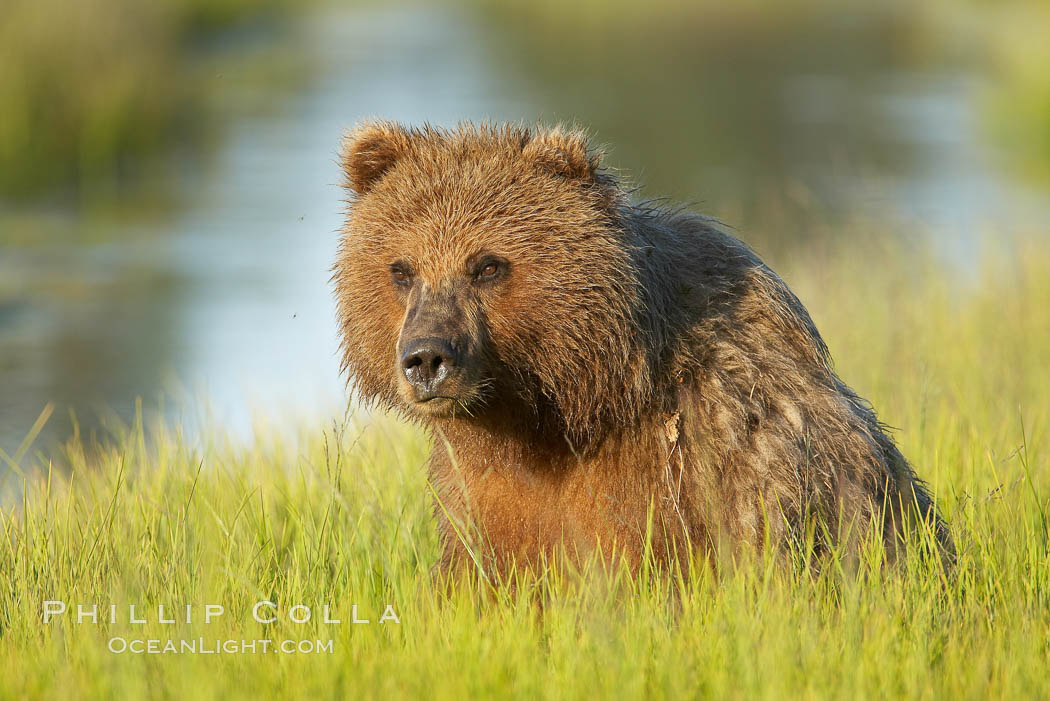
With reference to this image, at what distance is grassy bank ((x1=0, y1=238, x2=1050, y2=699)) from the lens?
366 cm

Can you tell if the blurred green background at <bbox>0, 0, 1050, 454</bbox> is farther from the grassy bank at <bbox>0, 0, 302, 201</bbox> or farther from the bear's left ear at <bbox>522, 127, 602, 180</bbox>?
the bear's left ear at <bbox>522, 127, 602, 180</bbox>

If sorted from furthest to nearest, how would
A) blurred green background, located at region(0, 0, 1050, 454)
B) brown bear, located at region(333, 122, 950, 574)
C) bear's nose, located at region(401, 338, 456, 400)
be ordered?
blurred green background, located at region(0, 0, 1050, 454) < brown bear, located at region(333, 122, 950, 574) < bear's nose, located at region(401, 338, 456, 400)

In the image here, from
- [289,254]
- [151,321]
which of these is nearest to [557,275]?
[151,321]

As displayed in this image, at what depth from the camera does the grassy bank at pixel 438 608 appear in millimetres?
3660

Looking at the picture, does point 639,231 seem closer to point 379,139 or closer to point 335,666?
point 379,139

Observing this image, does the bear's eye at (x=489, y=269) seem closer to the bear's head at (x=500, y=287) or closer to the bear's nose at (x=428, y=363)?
the bear's head at (x=500, y=287)

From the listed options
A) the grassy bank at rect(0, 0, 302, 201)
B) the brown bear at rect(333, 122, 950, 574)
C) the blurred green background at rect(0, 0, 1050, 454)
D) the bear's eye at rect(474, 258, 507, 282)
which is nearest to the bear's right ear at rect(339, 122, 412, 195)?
the brown bear at rect(333, 122, 950, 574)

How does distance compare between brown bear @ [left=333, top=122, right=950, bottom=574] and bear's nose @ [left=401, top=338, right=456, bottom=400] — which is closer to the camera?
bear's nose @ [left=401, top=338, right=456, bottom=400]

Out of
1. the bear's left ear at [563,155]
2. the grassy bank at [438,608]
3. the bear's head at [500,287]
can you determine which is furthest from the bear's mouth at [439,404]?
the bear's left ear at [563,155]

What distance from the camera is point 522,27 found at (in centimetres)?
3862

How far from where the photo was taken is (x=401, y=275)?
438cm

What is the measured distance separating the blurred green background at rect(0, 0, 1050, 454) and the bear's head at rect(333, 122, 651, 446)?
0.46 m

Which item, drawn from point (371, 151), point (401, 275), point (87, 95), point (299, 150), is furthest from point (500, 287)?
point (299, 150)

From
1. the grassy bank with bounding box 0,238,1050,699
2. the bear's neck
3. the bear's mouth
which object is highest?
the bear's mouth
